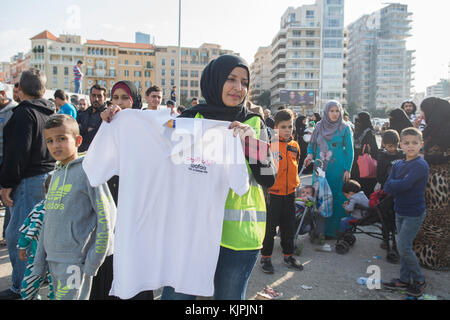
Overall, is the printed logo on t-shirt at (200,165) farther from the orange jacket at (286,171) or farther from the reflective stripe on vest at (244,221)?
the orange jacket at (286,171)

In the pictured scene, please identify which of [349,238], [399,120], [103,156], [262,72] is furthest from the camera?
[262,72]

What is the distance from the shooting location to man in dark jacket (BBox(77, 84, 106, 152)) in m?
4.64

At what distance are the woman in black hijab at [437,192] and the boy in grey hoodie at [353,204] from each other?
0.88 meters

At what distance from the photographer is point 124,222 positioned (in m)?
1.96

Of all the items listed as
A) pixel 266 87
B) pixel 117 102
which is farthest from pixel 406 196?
pixel 266 87

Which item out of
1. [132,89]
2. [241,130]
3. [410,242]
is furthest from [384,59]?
[241,130]

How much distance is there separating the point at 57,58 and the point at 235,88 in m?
113

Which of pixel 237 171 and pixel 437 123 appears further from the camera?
pixel 437 123

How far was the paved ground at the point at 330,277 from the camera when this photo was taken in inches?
142

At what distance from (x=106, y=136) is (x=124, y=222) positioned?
1.89 ft

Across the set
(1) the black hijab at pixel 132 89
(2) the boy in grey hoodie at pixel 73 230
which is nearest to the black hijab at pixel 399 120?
(1) the black hijab at pixel 132 89

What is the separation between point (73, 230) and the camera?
2344 mm

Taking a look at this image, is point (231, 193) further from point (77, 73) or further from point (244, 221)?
point (77, 73)
